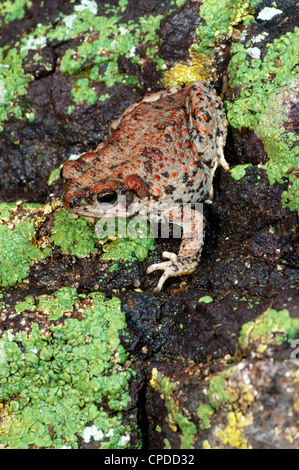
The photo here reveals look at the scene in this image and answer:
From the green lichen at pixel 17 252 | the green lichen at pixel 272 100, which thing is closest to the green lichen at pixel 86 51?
the green lichen at pixel 272 100

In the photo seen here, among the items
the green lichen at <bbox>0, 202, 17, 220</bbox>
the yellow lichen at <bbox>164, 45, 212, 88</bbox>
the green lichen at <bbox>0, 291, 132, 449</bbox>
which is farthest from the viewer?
the yellow lichen at <bbox>164, 45, 212, 88</bbox>

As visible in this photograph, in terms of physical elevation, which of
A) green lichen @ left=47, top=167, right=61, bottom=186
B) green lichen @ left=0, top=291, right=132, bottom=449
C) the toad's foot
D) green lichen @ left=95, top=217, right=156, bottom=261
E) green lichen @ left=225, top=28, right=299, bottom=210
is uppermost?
green lichen @ left=225, top=28, right=299, bottom=210

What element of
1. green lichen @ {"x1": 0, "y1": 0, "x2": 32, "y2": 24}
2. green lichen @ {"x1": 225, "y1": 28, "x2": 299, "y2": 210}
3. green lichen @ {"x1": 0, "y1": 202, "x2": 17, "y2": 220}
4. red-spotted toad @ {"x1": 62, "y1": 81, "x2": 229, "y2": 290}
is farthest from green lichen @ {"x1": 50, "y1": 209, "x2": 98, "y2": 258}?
green lichen @ {"x1": 0, "y1": 0, "x2": 32, "y2": 24}

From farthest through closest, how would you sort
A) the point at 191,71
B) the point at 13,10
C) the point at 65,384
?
the point at 13,10 < the point at 191,71 < the point at 65,384

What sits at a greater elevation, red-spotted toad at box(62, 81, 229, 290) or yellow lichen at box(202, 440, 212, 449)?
red-spotted toad at box(62, 81, 229, 290)

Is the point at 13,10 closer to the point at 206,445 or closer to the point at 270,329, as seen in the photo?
the point at 270,329

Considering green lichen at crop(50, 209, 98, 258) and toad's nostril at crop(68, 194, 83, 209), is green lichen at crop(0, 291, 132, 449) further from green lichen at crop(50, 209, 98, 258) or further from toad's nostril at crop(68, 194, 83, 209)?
toad's nostril at crop(68, 194, 83, 209)

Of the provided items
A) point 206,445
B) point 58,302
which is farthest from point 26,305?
point 206,445
